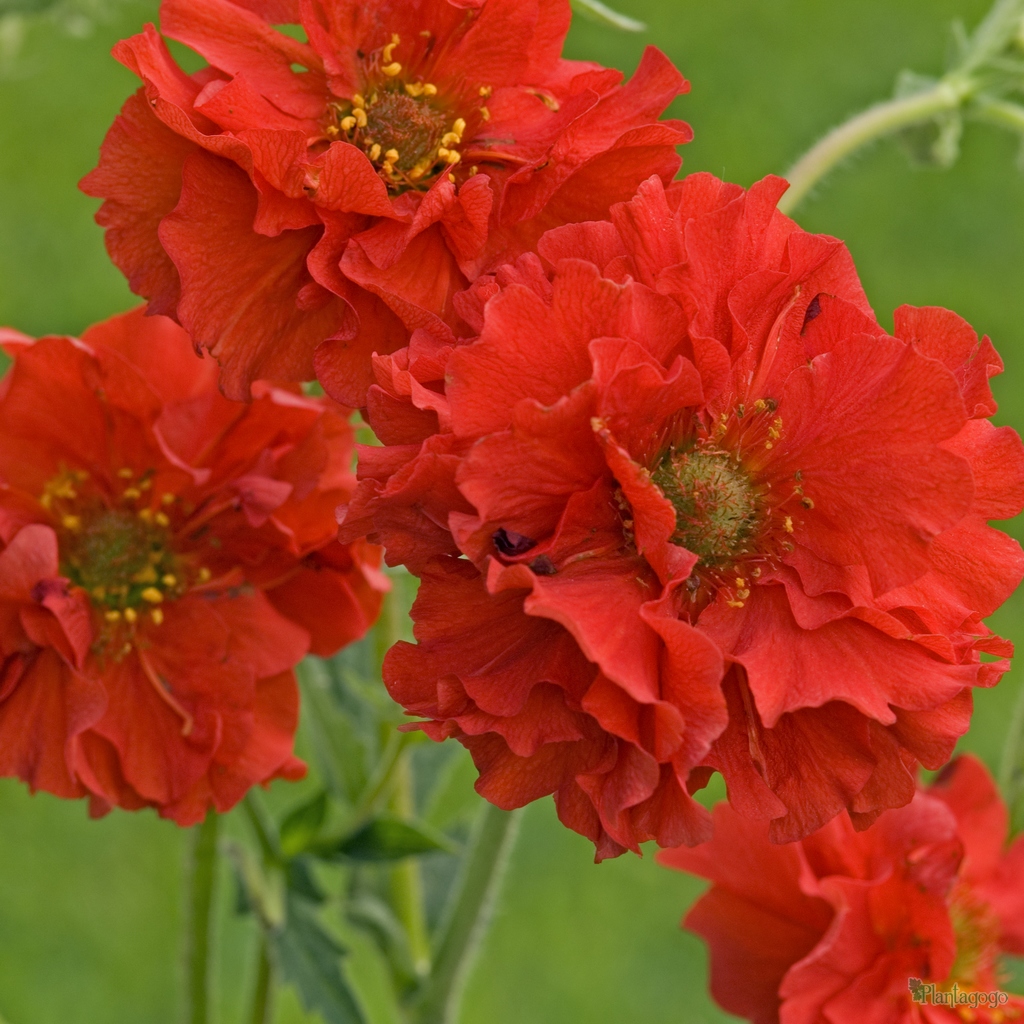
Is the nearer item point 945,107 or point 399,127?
point 399,127

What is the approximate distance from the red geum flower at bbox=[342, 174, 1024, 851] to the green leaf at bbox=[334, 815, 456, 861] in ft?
0.94

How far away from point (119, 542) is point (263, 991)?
345mm

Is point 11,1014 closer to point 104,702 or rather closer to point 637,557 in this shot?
point 104,702

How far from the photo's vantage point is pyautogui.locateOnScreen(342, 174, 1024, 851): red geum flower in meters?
0.66

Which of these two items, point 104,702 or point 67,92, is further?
point 67,92

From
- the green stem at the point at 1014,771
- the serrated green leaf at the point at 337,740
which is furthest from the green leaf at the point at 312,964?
the green stem at the point at 1014,771

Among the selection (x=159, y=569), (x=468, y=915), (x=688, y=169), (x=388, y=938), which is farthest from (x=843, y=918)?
(x=688, y=169)

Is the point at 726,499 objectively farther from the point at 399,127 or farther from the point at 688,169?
the point at 688,169

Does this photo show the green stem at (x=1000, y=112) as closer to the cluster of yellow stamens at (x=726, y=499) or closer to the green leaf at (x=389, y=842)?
the cluster of yellow stamens at (x=726, y=499)

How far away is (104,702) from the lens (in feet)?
2.83

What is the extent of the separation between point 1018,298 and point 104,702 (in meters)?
2.05

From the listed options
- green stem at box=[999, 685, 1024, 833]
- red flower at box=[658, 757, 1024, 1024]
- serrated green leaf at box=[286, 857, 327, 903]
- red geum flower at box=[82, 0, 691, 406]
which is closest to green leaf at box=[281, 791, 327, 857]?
serrated green leaf at box=[286, 857, 327, 903]

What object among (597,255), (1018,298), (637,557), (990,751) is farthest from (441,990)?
(1018,298)

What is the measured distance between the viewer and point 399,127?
838 millimetres
